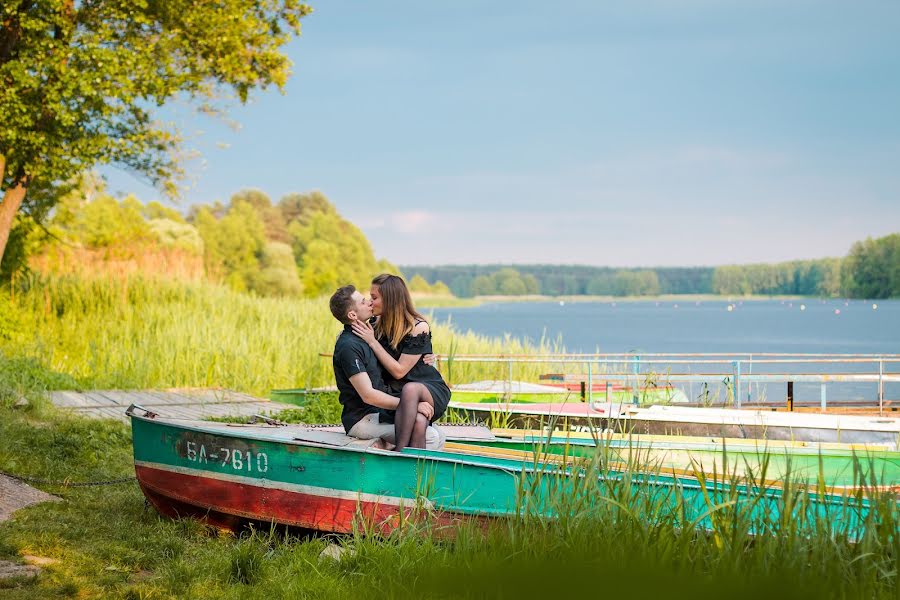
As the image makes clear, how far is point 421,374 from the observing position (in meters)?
7.08

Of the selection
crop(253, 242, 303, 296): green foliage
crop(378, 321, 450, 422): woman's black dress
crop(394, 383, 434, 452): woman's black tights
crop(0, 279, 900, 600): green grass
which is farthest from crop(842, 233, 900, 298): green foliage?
crop(394, 383, 434, 452): woman's black tights

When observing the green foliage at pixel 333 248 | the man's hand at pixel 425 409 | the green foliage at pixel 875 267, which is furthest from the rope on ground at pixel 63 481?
the green foliage at pixel 875 267

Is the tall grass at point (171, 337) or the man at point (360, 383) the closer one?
the man at point (360, 383)

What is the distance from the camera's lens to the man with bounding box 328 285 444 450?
688cm

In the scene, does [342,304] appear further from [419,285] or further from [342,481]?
[419,285]

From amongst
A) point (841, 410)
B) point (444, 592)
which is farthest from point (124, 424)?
point (841, 410)

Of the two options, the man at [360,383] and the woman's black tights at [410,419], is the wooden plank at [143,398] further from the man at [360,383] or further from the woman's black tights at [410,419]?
the woman's black tights at [410,419]

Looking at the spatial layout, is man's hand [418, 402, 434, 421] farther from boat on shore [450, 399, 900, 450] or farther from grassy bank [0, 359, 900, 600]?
boat on shore [450, 399, 900, 450]

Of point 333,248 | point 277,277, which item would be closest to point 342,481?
point 277,277

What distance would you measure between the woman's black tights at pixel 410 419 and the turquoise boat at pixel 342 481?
0.86ft

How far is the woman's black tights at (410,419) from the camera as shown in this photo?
680 centimetres

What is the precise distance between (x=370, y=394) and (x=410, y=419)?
1.11 feet

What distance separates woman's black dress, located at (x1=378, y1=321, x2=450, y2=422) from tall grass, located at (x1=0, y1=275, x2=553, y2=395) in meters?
7.13

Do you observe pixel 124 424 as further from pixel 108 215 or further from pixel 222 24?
pixel 108 215
